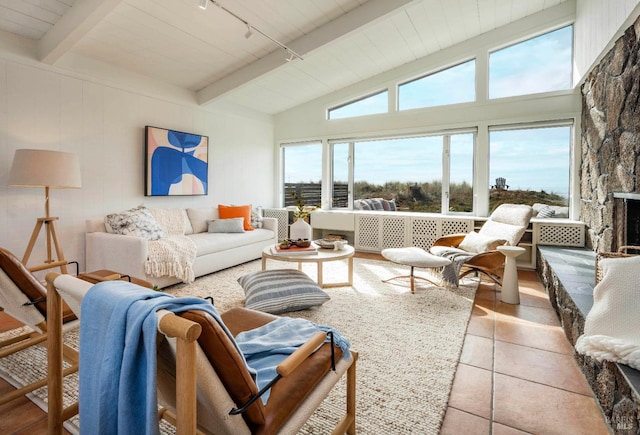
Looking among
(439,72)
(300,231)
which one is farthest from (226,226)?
(439,72)

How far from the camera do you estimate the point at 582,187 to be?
4.23 metres

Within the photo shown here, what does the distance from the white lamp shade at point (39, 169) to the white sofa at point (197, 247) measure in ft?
2.31

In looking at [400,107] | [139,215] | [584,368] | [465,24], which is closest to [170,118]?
[139,215]

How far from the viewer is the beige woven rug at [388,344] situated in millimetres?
1653

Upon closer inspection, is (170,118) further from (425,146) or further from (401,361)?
(401,361)

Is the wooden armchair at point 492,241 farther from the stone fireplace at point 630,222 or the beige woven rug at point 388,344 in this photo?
the stone fireplace at point 630,222

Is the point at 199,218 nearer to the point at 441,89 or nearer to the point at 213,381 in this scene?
the point at 441,89

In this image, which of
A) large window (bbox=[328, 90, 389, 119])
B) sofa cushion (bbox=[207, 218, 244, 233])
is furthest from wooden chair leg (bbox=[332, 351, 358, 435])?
large window (bbox=[328, 90, 389, 119])

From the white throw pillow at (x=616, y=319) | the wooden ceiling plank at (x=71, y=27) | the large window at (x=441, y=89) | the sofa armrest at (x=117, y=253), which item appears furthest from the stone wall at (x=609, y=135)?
the sofa armrest at (x=117, y=253)

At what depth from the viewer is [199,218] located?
192 inches

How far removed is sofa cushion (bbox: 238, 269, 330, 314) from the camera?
2.77 meters

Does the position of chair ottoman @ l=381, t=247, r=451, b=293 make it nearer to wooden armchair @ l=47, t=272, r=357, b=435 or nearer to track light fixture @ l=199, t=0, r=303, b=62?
wooden armchair @ l=47, t=272, r=357, b=435

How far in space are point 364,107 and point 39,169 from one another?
15.2 feet

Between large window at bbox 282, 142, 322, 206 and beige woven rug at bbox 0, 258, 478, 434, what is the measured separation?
8.51 ft
